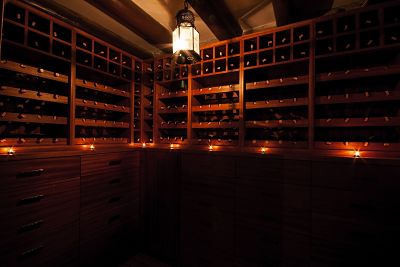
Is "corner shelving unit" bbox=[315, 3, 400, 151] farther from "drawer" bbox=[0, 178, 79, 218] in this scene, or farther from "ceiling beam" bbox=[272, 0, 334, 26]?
"drawer" bbox=[0, 178, 79, 218]

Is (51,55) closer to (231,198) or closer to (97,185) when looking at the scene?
(97,185)

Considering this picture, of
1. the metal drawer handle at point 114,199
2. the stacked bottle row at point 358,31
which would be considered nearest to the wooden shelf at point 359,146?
the stacked bottle row at point 358,31

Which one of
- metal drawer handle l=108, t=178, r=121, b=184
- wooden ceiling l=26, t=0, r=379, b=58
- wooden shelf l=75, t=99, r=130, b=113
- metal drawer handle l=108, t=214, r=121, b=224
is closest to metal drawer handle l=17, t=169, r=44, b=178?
metal drawer handle l=108, t=178, r=121, b=184

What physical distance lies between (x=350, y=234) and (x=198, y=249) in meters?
1.37

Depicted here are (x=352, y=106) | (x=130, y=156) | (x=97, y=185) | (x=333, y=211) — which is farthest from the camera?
(x=130, y=156)

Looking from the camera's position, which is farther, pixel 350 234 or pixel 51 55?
pixel 51 55

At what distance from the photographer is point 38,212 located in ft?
5.37

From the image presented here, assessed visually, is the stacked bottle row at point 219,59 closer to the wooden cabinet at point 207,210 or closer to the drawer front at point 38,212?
the wooden cabinet at point 207,210

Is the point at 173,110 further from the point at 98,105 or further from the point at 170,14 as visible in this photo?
the point at 170,14

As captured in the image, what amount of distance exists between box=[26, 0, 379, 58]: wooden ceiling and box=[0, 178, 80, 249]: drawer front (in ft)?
5.87

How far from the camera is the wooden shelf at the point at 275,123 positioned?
6.28 ft

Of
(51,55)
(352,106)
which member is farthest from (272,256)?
(51,55)

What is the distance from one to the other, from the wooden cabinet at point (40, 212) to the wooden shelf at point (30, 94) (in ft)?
1.96

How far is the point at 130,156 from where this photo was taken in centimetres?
247
